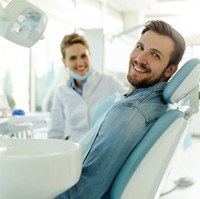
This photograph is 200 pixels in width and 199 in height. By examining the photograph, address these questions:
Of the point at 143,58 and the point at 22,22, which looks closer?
the point at 22,22

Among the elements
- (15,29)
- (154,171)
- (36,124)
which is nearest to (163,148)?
(154,171)

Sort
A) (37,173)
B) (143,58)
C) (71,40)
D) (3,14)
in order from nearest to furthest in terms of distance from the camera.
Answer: (37,173) < (3,14) < (143,58) < (71,40)

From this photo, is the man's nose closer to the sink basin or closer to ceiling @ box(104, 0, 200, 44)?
the sink basin

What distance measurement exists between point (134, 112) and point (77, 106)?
44.0 inches

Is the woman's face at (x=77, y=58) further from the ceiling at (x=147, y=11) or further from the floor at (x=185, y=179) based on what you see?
the ceiling at (x=147, y=11)

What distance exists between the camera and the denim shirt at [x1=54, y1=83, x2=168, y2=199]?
1.00m

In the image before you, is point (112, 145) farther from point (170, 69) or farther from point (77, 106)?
point (77, 106)

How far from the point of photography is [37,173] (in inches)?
30.0

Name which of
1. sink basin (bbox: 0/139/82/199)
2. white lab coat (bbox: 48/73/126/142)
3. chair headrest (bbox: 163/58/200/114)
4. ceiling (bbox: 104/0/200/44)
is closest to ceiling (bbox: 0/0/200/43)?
ceiling (bbox: 104/0/200/44)

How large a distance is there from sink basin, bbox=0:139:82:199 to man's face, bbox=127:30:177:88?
481 mm

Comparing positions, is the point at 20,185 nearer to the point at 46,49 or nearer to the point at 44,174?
the point at 44,174

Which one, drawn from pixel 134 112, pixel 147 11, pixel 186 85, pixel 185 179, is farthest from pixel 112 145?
pixel 147 11

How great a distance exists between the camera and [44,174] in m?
0.77

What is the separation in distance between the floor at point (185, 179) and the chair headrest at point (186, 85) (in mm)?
1064
